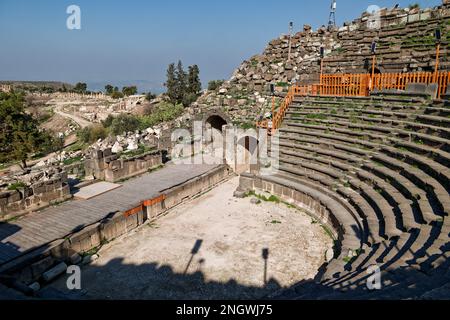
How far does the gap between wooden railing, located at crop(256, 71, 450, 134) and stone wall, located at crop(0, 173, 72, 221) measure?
9349 millimetres

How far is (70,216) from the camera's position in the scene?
34.6 feet

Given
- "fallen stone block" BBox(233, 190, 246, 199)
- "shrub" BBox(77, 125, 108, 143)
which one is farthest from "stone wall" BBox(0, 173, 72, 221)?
"shrub" BBox(77, 125, 108, 143)

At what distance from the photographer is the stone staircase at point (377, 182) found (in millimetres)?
5773

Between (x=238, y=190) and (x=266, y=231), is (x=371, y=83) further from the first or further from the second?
(x=266, y=231)

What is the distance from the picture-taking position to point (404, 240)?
7.32 meters

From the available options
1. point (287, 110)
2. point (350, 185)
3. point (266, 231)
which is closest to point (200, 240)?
point (266, 231)

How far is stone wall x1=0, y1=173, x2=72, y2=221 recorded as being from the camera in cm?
1025

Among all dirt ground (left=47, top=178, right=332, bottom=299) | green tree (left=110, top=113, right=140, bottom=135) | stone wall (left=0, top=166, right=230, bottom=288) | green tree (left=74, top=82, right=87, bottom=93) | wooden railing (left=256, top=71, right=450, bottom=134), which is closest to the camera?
stone wall (left=0, top=166, right=230, bottom=288)

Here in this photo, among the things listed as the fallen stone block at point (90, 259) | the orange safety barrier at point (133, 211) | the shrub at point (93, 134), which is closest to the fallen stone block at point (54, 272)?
the fallen stone block at point (90, 259)

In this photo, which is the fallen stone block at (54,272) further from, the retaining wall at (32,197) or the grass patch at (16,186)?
the grass patch at (16,186)

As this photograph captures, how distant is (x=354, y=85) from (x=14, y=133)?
28778 mm

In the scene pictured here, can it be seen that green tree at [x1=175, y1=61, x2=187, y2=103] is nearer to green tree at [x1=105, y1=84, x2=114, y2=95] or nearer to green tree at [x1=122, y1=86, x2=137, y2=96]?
green tree at [x1=122, y1=86, x2=137, y2=96]

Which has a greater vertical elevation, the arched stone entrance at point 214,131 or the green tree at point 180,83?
the green tree at point 180,83

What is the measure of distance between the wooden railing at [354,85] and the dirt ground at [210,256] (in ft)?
19.4
